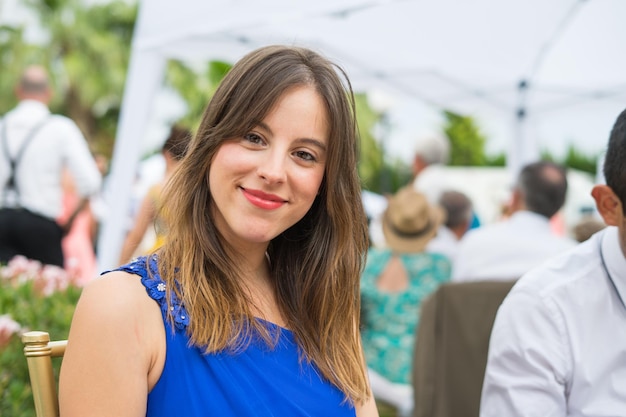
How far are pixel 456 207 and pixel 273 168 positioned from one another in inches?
188

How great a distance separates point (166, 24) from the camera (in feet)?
17.7

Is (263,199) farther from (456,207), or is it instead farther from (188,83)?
(188,83)

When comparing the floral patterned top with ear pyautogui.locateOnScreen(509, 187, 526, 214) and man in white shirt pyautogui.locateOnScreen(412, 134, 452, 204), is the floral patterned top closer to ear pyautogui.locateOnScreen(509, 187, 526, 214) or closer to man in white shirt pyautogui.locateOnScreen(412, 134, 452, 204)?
ear pyautogui.locateOnScreen(509, 187, 526, 214)

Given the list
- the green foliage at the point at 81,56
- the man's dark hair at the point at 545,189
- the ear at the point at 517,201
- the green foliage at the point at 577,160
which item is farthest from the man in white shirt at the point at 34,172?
the green foliage at the point at 577,160

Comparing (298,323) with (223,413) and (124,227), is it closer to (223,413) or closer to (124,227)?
(223,413)

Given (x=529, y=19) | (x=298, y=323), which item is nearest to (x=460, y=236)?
(x=529, y=19)

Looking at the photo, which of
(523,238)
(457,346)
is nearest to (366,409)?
(457,346)

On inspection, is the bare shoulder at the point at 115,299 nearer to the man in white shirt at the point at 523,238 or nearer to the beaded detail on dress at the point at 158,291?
the beaded detail on dress at the point at 158,291

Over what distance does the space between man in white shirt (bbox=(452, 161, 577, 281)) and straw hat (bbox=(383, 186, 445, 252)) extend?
19.0 inches

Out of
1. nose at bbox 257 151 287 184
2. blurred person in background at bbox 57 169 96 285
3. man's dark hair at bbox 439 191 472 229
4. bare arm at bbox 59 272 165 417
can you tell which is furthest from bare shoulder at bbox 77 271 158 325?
blurred person in background at bbox 57 169 96 285

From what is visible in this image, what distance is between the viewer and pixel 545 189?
14.9 ft

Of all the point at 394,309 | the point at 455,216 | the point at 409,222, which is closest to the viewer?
the point at 394,309

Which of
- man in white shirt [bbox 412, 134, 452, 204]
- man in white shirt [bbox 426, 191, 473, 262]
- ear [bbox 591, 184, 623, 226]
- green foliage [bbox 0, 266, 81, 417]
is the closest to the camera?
ear [bbox 591, 184, 623, 226]

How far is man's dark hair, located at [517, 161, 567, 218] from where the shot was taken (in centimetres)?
→ 452
